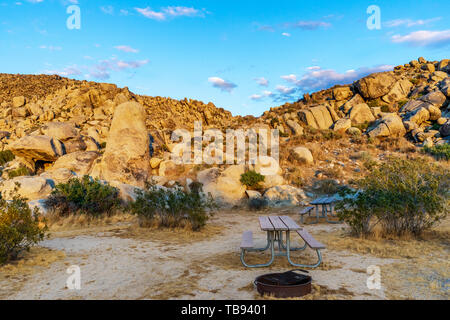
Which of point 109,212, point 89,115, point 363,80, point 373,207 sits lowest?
point 109,212

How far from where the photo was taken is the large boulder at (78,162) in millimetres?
16250

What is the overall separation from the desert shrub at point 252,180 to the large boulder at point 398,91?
23122mm

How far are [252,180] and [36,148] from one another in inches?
481

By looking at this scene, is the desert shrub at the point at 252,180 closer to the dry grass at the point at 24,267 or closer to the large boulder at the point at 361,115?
the dry grass at the point at 24,267

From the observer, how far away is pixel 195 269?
486 centimetres

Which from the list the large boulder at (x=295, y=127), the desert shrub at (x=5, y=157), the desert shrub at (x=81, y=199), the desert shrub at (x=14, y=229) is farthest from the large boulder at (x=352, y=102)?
the desert shrub at (x=14, y=229)

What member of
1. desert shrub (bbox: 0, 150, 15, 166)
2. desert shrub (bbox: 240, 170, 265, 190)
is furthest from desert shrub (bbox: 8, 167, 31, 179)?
desert shrub (bbox: 240, 170, 265, 190)

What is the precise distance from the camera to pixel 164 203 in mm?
8828

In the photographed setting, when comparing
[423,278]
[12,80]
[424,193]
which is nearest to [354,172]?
[424,193]

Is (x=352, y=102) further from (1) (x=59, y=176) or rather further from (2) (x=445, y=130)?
(1) (x=59, y=176)

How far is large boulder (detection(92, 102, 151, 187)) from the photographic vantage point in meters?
15.2

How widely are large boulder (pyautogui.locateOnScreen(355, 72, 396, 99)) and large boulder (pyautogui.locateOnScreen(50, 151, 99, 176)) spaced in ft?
88.6

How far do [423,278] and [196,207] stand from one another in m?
5.61

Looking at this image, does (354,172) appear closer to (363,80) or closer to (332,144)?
(332,144)
